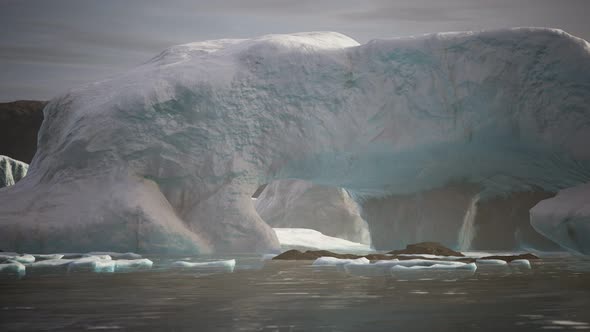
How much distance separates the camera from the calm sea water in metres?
5.25

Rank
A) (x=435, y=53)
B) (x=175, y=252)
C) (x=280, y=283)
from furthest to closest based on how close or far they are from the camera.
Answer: (x=435, y=53)
(x=175, y=252)
(x=280, y=283)

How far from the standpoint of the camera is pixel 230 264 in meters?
12.3

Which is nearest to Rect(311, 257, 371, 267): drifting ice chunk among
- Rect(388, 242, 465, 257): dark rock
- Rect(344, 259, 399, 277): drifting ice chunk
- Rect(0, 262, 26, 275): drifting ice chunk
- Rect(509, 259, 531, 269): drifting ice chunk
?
Rect(344, 259, 399, 277): drifting ice chunk

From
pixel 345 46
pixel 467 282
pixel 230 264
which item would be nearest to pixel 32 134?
pixel 345 46

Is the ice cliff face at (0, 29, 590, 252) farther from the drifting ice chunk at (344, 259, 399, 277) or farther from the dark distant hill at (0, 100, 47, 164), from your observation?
the dark distant hill at (0, 100, 47, 164)

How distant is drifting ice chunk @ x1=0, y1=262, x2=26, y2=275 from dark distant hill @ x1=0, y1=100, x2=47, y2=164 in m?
56.3

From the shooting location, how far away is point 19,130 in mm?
65875

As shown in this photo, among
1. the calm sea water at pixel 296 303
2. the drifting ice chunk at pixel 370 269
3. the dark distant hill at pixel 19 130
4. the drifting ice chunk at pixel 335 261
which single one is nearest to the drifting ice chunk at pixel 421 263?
the drifting ice chunk at pixel 370 269

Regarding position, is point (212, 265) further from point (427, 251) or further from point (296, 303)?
point (296, 303)

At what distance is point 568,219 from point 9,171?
3331 centimetres

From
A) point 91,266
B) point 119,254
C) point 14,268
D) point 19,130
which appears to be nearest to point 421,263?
point 91,266

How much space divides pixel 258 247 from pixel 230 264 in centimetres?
670

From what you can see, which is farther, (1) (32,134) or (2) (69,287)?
(1) (32,134)

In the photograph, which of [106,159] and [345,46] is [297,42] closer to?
[345,46]
